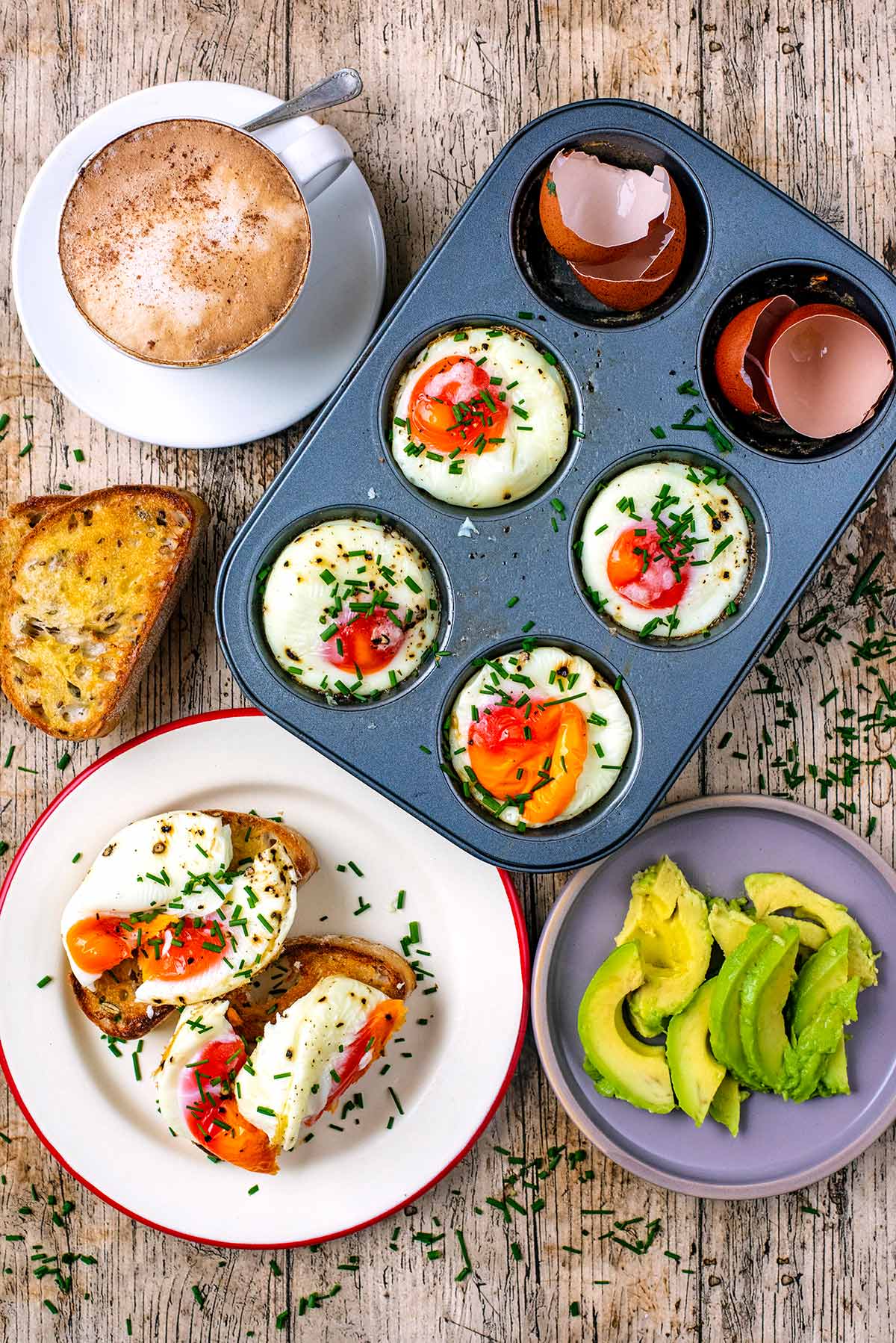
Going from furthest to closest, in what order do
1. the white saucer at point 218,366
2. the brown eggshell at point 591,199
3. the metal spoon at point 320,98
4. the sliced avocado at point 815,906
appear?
the sliced avocado at point 815,906
the white saucer at point 218,366
the metal spoon at point 320,98
the brown eggshell at point 591,199

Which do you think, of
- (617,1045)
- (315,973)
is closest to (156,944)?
(315,973)

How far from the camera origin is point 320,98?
6.79 feet

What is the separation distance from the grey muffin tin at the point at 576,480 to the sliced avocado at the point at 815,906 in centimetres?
47

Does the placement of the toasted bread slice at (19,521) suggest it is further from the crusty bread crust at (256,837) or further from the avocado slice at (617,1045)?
the avocado slice at (617,1045)

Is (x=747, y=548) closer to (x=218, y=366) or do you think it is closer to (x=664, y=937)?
(x=664, y=937)

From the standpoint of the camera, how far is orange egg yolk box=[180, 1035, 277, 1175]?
85.0 inches

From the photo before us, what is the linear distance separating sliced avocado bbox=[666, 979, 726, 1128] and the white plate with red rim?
1.12 ft

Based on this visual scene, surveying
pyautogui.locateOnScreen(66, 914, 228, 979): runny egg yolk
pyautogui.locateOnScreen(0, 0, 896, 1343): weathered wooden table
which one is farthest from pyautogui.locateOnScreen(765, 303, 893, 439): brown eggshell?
pyautogui.locateOnScreen(66, 914, 228, 979): runny egg yolk

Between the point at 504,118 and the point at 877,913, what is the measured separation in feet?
6.56

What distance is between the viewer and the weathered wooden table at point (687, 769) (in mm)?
2369

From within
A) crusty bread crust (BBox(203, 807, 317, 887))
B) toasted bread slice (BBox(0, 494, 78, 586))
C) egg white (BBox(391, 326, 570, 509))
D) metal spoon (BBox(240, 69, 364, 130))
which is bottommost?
crusty bread crust (BBox(203, 807, 317, 887))

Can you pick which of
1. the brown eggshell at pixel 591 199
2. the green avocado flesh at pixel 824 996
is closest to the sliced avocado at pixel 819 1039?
the green avocado flesh at pixel 824 996

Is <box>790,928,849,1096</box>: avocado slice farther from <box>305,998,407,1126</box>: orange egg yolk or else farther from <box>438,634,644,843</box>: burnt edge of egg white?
<box>305,998,407,1126</box>: orange egg yolk

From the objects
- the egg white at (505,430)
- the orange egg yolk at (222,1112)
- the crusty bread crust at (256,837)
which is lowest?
the orange egg yolk at (222,1112)
